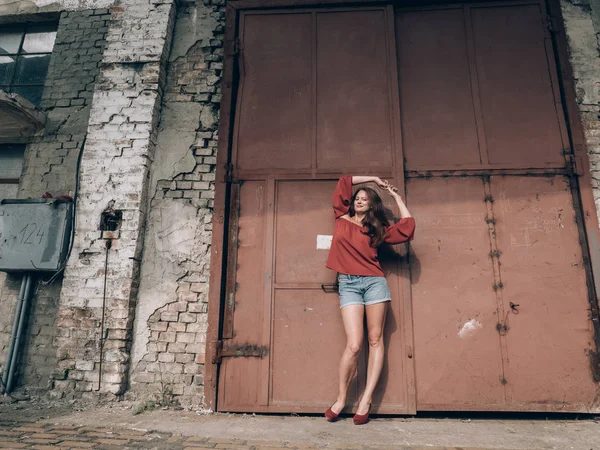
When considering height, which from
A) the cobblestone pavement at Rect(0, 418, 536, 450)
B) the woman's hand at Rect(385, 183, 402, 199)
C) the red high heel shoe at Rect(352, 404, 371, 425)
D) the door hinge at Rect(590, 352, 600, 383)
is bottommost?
→ the cobblestone pavement at Rect(0, 418, 536, 450)

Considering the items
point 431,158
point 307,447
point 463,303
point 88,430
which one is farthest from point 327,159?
point 88,430

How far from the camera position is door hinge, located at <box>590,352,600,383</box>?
308 centimetres

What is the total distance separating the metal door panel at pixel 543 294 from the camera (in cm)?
309

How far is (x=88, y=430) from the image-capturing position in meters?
2.63

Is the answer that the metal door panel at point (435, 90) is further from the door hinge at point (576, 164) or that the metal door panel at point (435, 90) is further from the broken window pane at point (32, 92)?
the broken window pane at point (32, 92)

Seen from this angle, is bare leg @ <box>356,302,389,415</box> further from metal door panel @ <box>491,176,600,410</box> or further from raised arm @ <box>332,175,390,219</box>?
metal door panel @ <box>491,176,600,410</box>

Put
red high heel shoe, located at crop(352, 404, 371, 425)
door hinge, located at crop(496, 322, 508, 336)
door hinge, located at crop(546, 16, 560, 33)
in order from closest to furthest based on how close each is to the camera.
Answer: red high heel shoe, located at crop(352, 404, 371, 425)
door hinge, located at crop(496, 322, 508, 336)
door hinge, located at crop(546, 16, 560, 33)

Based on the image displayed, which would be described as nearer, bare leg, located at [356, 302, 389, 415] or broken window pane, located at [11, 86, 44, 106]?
bare leg, located at [356, 302, 389, 415]

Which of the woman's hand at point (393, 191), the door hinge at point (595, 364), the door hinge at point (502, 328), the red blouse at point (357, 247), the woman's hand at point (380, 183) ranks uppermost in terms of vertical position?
the woman's hand at point (380, 183)

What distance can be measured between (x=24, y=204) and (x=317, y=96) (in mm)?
2889

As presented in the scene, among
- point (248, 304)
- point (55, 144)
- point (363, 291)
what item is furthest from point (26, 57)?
point (363, 291)

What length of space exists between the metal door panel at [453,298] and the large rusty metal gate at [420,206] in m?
0.01

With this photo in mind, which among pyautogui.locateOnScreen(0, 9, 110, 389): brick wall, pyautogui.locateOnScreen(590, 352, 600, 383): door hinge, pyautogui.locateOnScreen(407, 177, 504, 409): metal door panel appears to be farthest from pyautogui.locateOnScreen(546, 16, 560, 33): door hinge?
pyautogui.locateOnScreen(0, 9, 110, 389): brick wall

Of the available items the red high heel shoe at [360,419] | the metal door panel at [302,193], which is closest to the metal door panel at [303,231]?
the metal door panel at [302,193]
